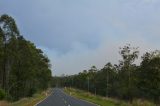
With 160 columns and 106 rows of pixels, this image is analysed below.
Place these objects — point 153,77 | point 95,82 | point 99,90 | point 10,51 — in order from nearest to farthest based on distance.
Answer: point 153,77 → point 10,51 → point 99,90 → point 95,82

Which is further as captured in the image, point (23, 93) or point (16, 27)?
point (23, 93)

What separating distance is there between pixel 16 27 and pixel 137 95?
71.4ft

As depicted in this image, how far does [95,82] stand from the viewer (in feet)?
395

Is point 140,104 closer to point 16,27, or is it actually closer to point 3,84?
point 16,27

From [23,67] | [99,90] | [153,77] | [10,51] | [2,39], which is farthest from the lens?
[99,90]

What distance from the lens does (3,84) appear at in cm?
6241

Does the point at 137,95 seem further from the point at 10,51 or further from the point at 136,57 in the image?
the point at 10,51

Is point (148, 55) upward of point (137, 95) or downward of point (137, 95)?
upward

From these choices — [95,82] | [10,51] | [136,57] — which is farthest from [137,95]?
[95,82]

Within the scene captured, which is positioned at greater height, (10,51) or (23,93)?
(10,51)

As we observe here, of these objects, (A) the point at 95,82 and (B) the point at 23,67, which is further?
(A) the point at 95,82

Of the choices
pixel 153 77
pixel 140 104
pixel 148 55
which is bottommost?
pixel 140 104

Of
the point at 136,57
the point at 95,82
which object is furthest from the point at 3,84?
the point at 95,82

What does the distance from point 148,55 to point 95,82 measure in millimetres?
62138
